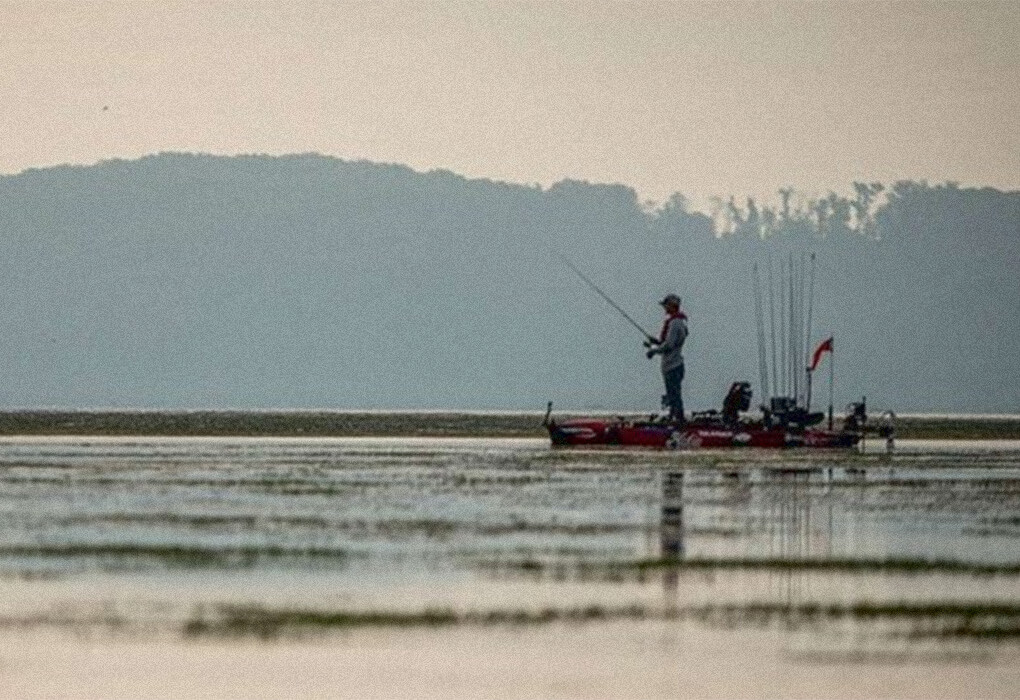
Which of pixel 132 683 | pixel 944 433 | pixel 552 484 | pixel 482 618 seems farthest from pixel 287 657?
pixel 944 433

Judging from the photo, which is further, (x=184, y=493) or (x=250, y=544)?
(x=184, y=493)

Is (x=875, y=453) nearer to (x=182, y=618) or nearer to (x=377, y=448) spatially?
(x=377, y=448)

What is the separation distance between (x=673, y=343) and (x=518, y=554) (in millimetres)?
38987

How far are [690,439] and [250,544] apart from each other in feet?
137

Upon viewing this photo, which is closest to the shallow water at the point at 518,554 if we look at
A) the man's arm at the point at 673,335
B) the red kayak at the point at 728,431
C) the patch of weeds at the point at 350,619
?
the patch of weeds at the point at 350,619

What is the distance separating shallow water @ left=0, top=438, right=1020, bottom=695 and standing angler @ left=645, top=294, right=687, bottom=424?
23.3ft

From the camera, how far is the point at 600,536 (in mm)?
45750

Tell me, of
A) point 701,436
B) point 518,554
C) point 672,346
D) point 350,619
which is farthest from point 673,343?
point 350,619

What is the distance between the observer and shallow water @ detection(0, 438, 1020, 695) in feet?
106

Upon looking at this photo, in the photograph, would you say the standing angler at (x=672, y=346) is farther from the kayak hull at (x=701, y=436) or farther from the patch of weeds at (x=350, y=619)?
the patch of weeds at (x=350, y=619)

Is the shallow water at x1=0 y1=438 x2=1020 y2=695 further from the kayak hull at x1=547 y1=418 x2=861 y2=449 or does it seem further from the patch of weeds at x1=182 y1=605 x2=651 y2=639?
the kayak hull at x1=547 y1=418 x2=861 y2=449

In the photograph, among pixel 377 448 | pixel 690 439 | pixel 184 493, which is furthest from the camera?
pixel 377 448

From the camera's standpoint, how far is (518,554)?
41.8 meters

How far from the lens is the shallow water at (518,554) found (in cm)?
3244
